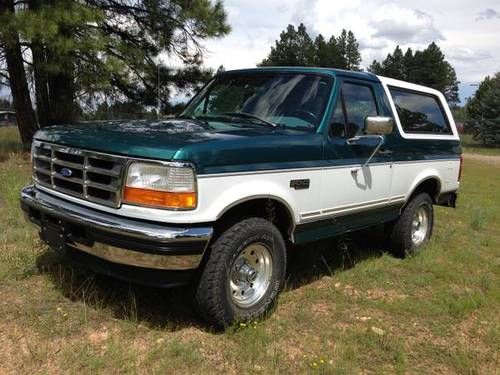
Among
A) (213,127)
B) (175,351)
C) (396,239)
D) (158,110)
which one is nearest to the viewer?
(175,351)

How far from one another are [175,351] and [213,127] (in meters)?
1.74

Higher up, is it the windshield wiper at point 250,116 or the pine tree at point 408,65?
the pine tree at point 408,65

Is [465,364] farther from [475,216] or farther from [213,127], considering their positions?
[475,216]

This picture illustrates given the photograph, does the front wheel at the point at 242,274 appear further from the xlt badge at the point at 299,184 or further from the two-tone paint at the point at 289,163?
the xlt badge at the point at 299,184

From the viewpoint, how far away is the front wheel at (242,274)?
383 cm

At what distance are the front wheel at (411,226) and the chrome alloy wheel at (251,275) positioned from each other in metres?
2.40

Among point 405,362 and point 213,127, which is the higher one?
point 213,127

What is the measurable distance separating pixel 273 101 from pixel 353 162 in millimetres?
891

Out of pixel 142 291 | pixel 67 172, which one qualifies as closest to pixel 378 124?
pixel 142 291

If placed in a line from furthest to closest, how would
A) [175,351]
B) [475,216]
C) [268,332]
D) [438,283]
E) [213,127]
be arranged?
[475,216] → [438,283] → [213,127] → [268,332] → [175,351]

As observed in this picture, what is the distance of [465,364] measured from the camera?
3.85 m

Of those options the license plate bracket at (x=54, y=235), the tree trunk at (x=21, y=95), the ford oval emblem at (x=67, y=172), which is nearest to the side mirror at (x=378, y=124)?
the ford oval emblem at (x=67, y=172)

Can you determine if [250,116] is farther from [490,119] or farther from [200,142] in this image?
[490,119]

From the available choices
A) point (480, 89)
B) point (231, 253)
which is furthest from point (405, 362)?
point (480, 89)
